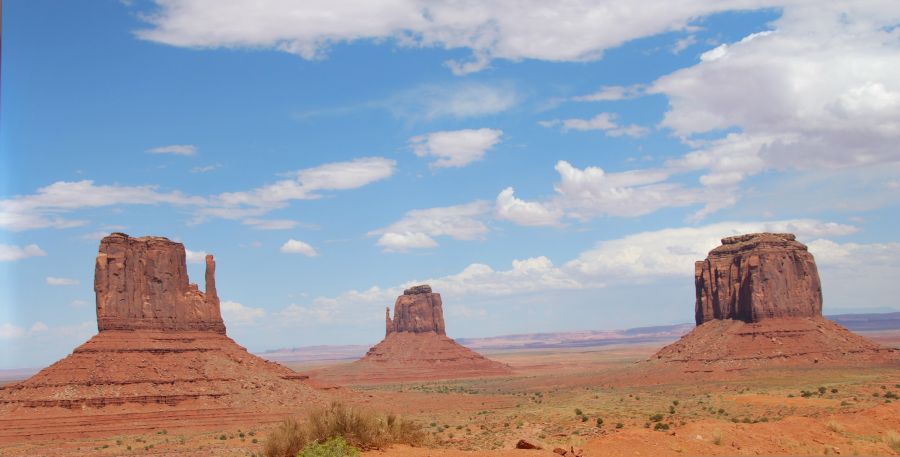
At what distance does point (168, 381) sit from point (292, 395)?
11189 millimetres

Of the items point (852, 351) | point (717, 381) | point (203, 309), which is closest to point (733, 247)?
point (852, 351)

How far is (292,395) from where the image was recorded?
7594cm

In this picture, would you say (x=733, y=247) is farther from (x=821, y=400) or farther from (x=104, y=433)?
(x=104, y=433)

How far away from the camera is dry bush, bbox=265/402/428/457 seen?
22812 mm

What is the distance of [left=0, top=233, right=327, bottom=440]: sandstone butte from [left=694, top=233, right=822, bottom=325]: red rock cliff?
53.0m

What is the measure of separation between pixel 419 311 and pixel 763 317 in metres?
84.1

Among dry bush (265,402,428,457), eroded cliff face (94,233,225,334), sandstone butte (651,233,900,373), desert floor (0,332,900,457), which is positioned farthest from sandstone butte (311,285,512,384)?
dry bush (265,402,428,457)

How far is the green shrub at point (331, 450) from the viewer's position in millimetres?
19719

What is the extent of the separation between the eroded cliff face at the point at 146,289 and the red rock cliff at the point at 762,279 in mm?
62098

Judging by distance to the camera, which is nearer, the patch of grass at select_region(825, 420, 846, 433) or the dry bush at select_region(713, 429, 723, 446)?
the dry bush at select_region(713, 429, 723, 446)

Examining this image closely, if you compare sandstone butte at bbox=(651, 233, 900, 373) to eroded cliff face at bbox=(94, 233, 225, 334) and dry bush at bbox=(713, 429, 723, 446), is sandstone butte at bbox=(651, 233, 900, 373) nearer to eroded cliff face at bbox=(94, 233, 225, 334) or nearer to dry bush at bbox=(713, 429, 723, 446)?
eroded cliff face at bbox=(94, 233, 225, 334)

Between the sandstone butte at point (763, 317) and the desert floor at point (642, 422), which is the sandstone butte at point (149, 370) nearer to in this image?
the desert floor at point (642, 422)

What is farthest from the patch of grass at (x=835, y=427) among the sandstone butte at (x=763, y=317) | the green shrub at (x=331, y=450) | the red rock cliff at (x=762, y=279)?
the red rock cliff at (x=762, y=279)

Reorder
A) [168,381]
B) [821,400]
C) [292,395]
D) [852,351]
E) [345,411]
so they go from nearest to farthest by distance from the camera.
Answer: [345,411] → [821,400] → [168,381] → [292,395] → [852,351]
